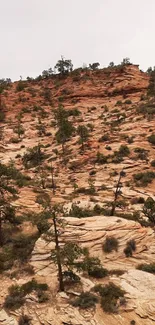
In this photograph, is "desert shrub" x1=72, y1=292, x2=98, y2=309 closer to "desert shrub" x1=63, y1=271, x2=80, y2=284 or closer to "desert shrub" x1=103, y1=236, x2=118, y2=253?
"desert shrub" x1=63, y1=271, x2=80, y2=284

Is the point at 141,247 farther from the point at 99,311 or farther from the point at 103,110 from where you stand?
the point at 103,110

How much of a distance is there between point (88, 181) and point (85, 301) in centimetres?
2089

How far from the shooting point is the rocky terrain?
20969 mm

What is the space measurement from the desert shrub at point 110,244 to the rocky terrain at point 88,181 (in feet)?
0.80

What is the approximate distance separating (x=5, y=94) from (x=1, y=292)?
64981 millimetres

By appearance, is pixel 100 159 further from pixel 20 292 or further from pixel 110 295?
pixel 20 292

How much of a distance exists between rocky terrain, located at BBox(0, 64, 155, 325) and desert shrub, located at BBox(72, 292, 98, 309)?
0.25 metres

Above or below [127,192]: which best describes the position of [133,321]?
below

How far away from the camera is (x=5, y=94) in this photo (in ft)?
265

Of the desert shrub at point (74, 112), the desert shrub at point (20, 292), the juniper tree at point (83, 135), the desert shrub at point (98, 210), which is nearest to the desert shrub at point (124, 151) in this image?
the juniper tree at point (83, 135)

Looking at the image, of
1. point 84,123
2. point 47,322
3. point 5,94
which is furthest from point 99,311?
point 5,94

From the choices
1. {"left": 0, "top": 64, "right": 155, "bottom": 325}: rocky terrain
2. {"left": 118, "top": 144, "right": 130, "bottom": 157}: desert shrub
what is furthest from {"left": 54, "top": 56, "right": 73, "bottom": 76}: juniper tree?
{"left": 118, "top": 144, "right": 130, "bottom": 157}: desert shrub

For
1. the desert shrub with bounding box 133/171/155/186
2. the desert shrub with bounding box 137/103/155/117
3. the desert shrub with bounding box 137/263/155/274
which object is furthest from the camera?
the desert shrub with bounding box 137/103/155/117

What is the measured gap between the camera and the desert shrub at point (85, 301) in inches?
799
